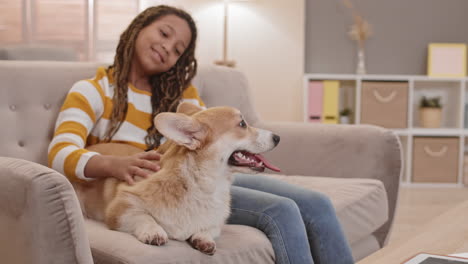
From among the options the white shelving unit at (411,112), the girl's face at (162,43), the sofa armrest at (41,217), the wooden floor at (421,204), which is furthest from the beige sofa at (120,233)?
the white shelving unit at (411,112)

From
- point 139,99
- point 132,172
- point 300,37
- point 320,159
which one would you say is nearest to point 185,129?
point 132,172

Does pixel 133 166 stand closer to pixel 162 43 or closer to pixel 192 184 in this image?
pixel 192 184

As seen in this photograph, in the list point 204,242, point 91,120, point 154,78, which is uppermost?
point 154,78

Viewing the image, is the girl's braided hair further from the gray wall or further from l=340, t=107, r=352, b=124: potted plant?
the gray wall

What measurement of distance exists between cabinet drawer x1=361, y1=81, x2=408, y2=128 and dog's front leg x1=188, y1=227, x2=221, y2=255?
318 centimetres

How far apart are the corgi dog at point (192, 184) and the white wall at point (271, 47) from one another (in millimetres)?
3131

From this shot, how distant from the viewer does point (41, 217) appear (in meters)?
1.07

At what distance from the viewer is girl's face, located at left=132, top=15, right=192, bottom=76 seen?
1.76 m

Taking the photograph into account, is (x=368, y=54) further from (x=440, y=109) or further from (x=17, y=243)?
(x=17, y=243)

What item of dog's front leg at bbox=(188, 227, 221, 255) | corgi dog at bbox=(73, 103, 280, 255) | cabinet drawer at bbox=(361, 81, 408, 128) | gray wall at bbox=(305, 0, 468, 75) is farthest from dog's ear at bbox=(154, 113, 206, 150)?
gray wall at bbox=(305, 0, 468, 75)

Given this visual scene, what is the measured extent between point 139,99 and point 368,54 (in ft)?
10.6

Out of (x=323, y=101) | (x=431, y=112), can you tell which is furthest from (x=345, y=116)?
(x=431, y=112)

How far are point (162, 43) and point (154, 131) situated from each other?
29 centimetres

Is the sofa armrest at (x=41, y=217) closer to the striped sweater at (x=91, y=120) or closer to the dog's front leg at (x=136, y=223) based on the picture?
the dog's front leg at (x=136, y=223)
